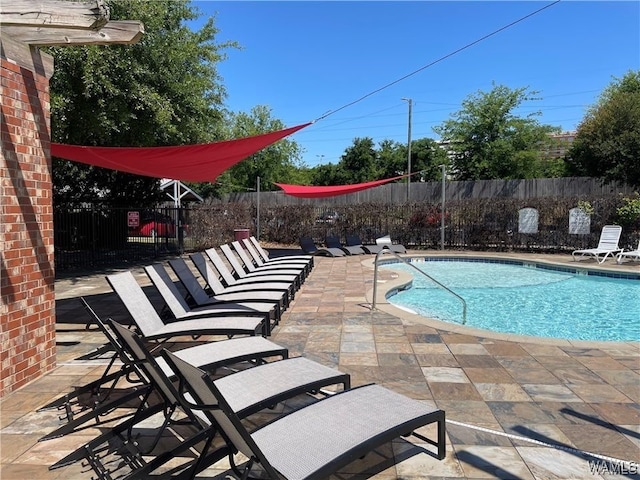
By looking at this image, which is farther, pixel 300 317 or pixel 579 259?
pixel 579 259

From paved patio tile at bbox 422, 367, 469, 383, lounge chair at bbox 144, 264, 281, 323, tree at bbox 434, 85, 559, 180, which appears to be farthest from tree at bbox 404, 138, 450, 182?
paved patio tile at bbox 422, 367, 469, 383

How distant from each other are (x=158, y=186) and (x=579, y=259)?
1567cm

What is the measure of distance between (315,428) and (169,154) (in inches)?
203

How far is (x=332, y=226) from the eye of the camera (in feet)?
56.5

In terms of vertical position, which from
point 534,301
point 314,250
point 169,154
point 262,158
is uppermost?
point 262,158

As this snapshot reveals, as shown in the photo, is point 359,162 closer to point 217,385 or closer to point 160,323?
point 160,323

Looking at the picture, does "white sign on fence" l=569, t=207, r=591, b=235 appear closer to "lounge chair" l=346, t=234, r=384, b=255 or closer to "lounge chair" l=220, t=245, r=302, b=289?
"lounge chair" l=346, t=234, r=384, b=255

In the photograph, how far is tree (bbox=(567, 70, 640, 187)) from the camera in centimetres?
1894

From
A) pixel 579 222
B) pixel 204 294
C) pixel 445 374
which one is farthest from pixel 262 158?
pixel 445 374

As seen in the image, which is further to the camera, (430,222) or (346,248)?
(430,222)

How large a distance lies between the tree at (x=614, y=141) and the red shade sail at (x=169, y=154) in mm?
17741

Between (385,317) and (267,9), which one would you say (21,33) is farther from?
(267,9)

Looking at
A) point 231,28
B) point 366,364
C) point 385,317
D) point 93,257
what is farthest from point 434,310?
point 231,28

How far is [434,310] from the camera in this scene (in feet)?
25.8
